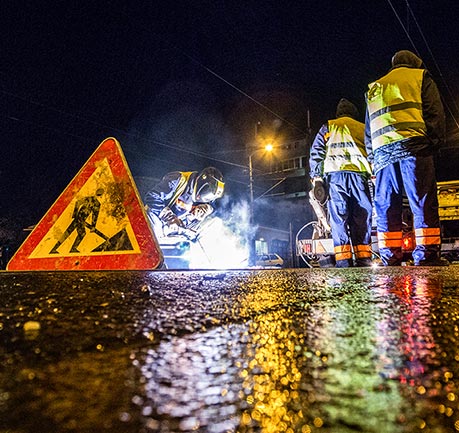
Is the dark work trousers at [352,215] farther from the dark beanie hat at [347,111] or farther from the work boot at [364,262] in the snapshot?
the dark beanie hat at [347,111]

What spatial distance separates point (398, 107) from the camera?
361cm

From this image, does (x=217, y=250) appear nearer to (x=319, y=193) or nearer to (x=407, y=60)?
(x=319, y=193)

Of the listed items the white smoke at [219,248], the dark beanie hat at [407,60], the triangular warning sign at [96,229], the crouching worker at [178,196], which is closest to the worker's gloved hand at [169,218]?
the crouching worker at [178,196]

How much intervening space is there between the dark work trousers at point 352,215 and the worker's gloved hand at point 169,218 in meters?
3.62

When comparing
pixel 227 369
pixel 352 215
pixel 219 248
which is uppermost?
pixel 352 215

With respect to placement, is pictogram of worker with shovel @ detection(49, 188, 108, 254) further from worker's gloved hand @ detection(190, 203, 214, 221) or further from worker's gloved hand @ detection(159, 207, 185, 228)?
worker's gloved hand @ detection(190, 203, 214, 221)

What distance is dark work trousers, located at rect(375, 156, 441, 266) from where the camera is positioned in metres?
3.30

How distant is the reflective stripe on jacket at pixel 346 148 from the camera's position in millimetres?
4523

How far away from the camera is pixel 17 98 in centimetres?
1131

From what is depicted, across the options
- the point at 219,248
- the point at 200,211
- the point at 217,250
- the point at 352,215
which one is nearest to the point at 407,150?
the point at 352,215

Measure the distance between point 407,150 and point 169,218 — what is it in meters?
4.94

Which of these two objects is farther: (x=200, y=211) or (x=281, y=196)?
(x=281, y=196)

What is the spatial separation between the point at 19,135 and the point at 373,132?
1198cm

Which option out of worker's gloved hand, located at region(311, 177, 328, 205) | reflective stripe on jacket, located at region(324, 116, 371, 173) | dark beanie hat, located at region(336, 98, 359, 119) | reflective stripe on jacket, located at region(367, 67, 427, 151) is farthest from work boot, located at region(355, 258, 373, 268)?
worker's gloved hand, located at region(311, 177, 328, 205)
